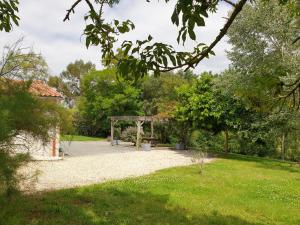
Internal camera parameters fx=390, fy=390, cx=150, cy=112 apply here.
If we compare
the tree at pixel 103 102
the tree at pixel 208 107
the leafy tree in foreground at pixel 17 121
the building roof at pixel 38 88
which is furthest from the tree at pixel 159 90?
the leafy tree in foreground at pixel 17 121

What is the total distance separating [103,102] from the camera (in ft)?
149

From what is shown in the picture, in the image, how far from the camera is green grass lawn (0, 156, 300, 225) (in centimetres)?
A: 841

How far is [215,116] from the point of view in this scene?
78.5ft

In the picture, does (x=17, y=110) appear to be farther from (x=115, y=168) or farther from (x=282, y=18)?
(x=282, y=18)

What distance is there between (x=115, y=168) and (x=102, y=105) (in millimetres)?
28125

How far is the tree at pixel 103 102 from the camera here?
1768 inches

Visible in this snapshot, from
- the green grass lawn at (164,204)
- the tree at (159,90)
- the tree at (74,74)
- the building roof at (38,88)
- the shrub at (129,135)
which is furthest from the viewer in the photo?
the tree at (74,74)

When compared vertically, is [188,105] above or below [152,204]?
above

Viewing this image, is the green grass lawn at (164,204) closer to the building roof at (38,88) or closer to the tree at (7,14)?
the building roof at (38,88)

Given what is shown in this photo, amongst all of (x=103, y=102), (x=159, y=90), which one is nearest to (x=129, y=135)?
(x=103, y=102)

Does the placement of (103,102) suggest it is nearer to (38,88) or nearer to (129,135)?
(129,135)

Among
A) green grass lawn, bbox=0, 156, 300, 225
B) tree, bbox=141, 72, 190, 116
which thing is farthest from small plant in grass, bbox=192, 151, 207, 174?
tree, bbox=141, 72, 190, 116

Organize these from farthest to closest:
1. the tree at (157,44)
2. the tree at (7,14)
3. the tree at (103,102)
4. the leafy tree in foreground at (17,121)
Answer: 1. the tree at (103,102)
2. the leafy tree in foreground at (17,121)
3. the tree at (7,14)
4. the tree at (157,44)

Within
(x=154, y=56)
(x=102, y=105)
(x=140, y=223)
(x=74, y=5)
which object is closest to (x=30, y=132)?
(x=140, y=223)
